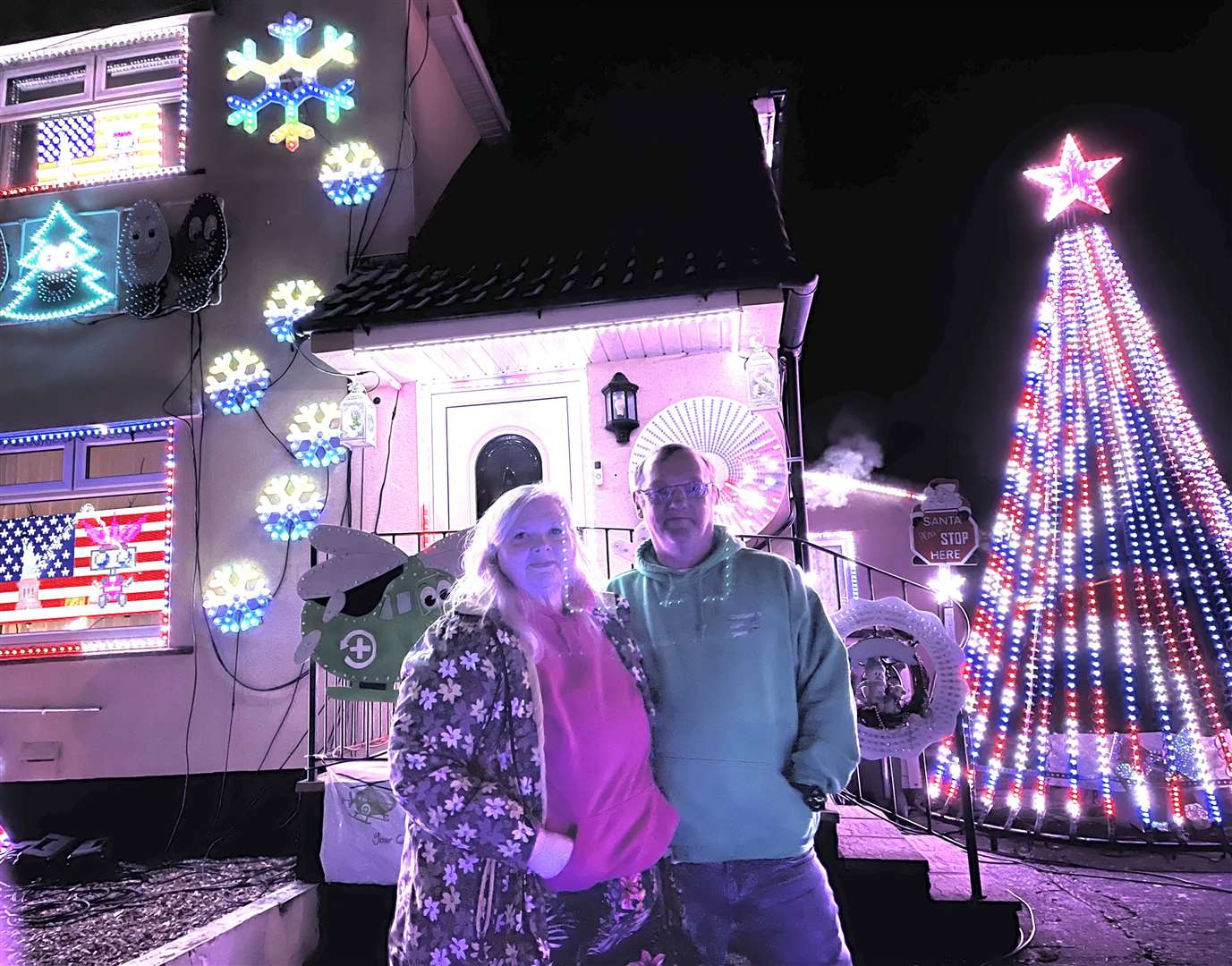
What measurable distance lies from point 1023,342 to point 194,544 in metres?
14.2

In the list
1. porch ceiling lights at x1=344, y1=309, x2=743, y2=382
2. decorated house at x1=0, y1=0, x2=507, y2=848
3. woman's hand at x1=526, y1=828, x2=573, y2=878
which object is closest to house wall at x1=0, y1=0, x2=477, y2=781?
decorated house at x1=0, y1=0, x2=507, y2=848

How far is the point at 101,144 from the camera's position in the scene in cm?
780

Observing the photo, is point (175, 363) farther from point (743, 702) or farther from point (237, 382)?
point (743, 702)

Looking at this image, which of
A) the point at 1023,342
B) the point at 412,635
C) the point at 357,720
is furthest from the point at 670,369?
the point at 1023,342

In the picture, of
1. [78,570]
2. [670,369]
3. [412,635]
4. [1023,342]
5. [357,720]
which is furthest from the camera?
[1023,342]

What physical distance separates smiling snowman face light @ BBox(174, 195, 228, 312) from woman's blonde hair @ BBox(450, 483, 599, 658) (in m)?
6.17

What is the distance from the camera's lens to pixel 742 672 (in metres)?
2.11

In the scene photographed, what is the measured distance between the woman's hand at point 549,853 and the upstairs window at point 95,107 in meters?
7.96

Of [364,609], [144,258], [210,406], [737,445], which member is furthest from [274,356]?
[737,445]

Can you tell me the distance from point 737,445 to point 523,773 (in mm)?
4635

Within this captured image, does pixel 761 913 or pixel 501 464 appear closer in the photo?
pixel 761 913

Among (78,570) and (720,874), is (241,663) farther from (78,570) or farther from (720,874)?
(720,874)

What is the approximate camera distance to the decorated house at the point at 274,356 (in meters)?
6.12

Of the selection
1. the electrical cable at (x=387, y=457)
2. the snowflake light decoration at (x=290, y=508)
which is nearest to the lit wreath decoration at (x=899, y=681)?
the electrical cable at (x=387, y=457)
